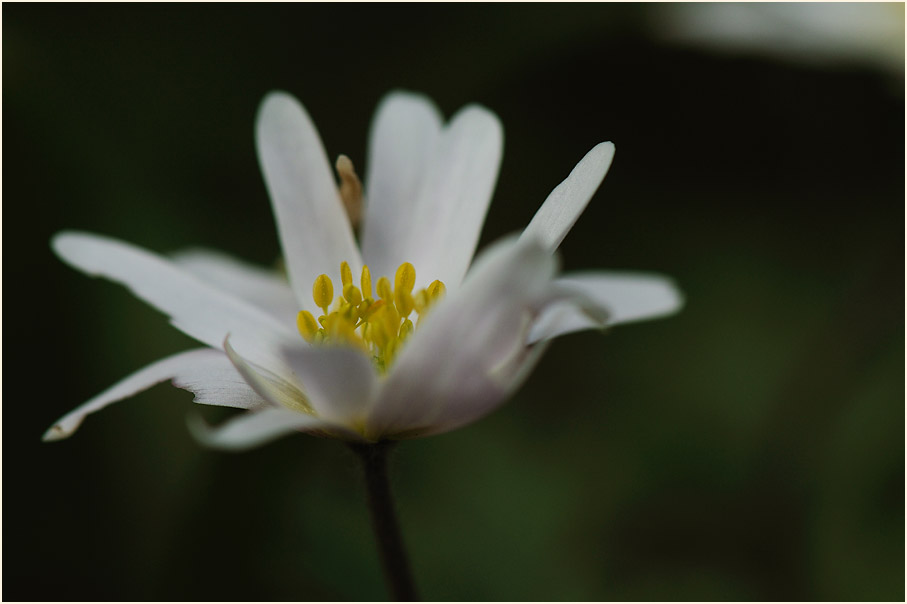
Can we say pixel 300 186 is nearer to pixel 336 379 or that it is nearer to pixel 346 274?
pixel 346 274

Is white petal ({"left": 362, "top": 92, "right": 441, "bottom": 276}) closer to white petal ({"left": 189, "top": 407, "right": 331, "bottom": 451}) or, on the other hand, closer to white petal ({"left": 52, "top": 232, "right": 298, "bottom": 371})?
white petal ({"left": 52, "top": 232, "right": 298, "bottom": 371})

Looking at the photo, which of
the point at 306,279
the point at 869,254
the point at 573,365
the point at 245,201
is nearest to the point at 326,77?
the point at 245,201

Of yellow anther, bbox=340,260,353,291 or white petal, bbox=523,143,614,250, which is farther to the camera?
yellow anther, bbox=340,260,353,291

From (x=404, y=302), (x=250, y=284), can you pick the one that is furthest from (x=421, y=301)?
(x=250, y=284)

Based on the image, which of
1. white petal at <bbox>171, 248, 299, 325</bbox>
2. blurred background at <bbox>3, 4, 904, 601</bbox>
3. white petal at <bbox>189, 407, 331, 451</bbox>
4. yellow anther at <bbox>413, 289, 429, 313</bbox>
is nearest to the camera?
white petal at <bbox>189, 407, 331, 451</bbox>

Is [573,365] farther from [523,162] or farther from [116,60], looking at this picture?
[116,60]

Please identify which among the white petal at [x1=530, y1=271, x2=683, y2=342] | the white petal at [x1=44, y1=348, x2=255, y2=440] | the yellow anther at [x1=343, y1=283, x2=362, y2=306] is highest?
the yellow anther at [x1=343, y1=283, x2=362, y2=306]

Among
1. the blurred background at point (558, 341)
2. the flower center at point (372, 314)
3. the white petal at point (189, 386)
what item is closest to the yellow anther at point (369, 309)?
the flower center at point (372, 314)

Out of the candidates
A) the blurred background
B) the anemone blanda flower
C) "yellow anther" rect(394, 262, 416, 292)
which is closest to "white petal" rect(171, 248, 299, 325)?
the anemone blanda flower
